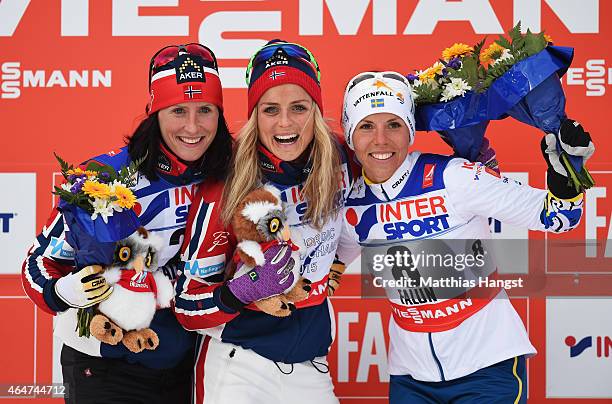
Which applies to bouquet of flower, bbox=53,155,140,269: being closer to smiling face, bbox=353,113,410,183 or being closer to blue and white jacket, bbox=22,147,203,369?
blue and white jacket, bbox=22,147,203,369

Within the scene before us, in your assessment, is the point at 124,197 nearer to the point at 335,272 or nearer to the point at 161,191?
the point at 161,191

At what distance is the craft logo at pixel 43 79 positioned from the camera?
3.62 metres

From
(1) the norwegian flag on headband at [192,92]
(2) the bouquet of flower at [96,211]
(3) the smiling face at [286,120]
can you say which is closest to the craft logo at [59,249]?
(2) the bouquet of flower at [96,211]

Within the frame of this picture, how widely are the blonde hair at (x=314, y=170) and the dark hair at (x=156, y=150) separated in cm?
6

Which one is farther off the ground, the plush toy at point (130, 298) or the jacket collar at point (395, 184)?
the jacket collar at point (395, 184)

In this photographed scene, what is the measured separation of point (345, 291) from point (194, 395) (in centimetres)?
121

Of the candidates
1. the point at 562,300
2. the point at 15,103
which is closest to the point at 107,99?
the point at 15,103

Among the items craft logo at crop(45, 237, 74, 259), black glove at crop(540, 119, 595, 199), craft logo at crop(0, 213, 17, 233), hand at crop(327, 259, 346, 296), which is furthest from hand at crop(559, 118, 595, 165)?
craft logo at crop(0, 213, 17, 233)

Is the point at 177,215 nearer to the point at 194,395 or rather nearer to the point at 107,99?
the point at 194,395

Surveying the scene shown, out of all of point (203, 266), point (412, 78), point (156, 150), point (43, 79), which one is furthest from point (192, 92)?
point (43, 79)

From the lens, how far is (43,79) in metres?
3.64

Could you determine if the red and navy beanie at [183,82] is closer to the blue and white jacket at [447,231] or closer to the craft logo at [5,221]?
the blue and white jacket at [447,231]

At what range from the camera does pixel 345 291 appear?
3.67 meters

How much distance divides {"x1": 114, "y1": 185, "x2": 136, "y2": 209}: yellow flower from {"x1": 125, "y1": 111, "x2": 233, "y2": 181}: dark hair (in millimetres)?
274
